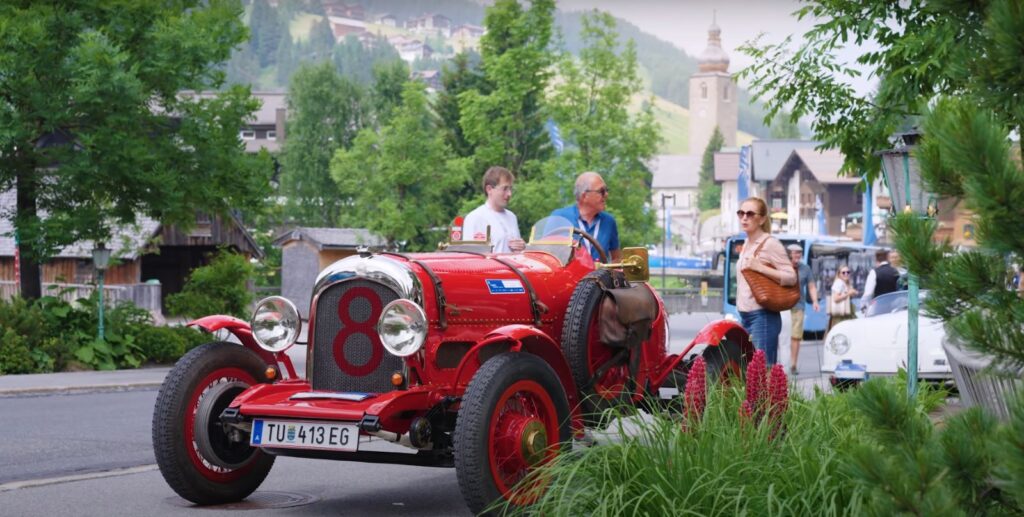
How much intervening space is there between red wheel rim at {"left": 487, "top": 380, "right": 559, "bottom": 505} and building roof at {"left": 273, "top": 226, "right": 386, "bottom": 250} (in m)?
48.0

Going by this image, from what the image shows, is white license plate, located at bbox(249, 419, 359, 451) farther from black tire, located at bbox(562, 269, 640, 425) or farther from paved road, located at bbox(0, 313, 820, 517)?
black tire, located at bbox(562, 269, 640, 425)

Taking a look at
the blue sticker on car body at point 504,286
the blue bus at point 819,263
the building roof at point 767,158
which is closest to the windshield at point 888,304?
the blue sticker on car body at point 504,286

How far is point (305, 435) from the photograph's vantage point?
7.44 metres

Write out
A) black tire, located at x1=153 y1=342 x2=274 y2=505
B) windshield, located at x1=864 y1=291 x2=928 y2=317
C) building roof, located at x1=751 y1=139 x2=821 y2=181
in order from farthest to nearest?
1. building roof, located at x1=751 y1=139 x2=821 y2=181
2. windshield, located at x1=864 y1=291 x2=928 y2=317
3. black tire, located at x1=153 y1=342 x2=274 y2=505

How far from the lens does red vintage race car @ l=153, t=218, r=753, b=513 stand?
7340 mm

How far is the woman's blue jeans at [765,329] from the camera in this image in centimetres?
1095

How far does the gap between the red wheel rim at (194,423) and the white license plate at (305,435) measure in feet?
1.45

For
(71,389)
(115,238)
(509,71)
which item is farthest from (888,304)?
(115,238)

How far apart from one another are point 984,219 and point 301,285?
5540 centimetres

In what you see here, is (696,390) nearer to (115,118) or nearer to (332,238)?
(115,118)

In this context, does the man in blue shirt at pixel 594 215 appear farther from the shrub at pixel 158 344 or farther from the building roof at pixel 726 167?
the building roof at pixel 726 167

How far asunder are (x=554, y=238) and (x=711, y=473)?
339 cm

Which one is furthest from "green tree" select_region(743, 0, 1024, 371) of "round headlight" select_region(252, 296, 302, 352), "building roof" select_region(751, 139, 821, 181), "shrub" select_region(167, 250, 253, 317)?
"building roof" select_region(751, 139, 821, 181)

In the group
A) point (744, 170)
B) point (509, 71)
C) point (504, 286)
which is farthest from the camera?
point (744, 170)
